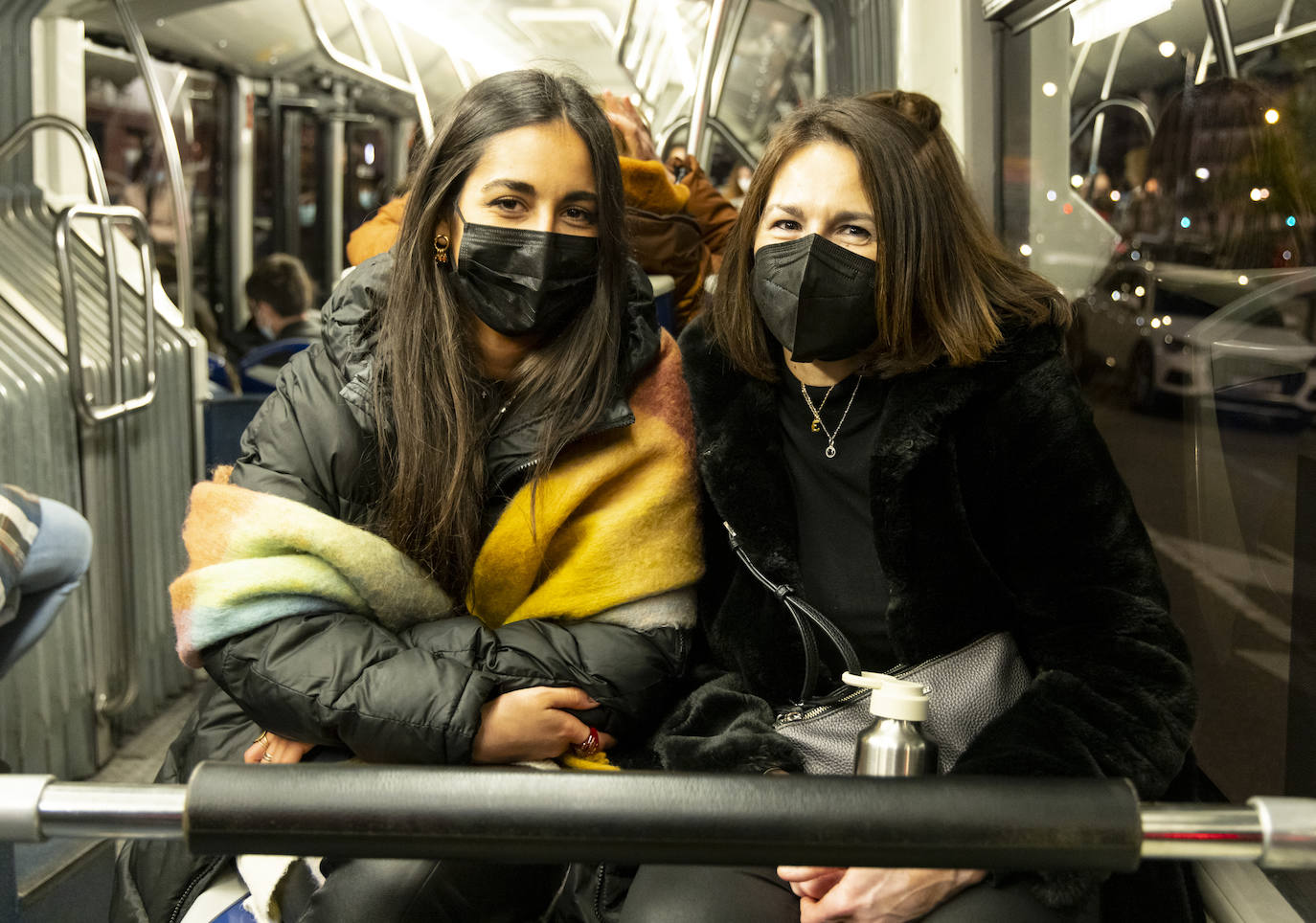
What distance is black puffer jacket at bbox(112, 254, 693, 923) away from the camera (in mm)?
1615

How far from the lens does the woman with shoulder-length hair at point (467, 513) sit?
1652 mm

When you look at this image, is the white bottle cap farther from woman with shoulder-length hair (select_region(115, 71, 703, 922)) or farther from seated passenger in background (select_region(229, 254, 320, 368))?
seated passenger in background (select_region(229, 254, 320, 368))

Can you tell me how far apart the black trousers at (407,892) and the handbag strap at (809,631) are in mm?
511

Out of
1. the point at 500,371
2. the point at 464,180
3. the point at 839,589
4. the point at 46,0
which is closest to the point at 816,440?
the point at 839,589

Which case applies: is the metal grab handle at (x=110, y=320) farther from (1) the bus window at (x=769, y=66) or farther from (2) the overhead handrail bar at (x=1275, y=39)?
(2) the overhead handrail bar at (x=1275, y=39)

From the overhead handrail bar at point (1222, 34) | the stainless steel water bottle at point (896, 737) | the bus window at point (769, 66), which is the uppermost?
the bus window at point (769, 66)

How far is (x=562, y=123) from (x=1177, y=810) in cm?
136

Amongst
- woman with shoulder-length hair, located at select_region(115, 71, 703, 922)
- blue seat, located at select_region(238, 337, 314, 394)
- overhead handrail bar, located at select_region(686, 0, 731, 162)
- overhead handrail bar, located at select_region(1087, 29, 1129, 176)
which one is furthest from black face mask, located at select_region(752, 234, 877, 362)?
blue seat, located at select_region(238, 337, 314, 394)

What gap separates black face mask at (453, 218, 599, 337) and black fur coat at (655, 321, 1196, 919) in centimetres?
35

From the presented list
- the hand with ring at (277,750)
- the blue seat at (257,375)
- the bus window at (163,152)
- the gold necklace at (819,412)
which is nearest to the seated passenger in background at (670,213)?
the gold necklace at (819,412)

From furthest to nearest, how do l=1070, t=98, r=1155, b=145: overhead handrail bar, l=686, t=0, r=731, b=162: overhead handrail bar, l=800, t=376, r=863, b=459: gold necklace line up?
l=686, t=0, r=731, b=162: overhead handrail bar < l=1070, t=98, r=1155, b=145: overhead handrail bar < l=800, t=376, r=863, b=459: gold necklace

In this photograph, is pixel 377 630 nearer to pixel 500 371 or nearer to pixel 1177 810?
pixel 500 371

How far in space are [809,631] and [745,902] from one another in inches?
14.9

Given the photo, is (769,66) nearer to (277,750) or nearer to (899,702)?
(277,750)
